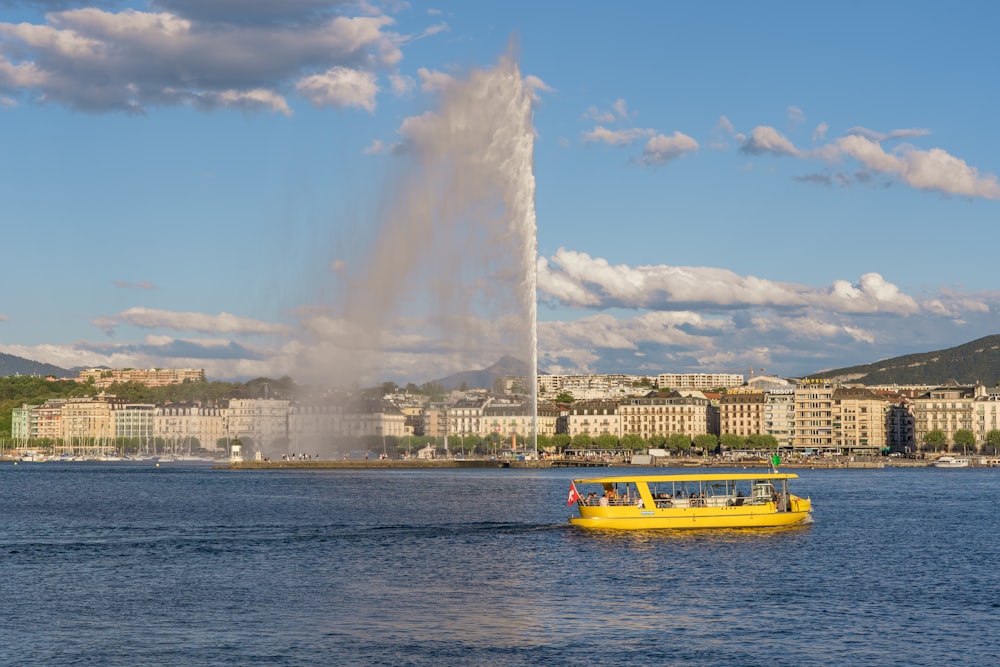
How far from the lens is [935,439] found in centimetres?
17150

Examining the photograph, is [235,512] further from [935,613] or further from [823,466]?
[823,466]

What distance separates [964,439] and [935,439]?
3589 millimetres

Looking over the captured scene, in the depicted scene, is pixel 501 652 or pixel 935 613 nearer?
pixel 501 652

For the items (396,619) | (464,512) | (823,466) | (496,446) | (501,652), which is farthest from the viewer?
(496,446)

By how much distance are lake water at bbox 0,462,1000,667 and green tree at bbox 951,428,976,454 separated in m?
116

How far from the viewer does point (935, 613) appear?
3105 cm

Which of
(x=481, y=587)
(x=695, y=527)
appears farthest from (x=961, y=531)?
(x=481, y=587)

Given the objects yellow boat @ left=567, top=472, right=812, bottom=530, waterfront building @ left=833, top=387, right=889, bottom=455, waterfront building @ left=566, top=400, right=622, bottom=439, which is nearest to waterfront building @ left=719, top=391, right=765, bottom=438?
waterfront building @ left=833, top=387, right=889, bottom=455

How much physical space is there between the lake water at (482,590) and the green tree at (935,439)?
11609 centimetres

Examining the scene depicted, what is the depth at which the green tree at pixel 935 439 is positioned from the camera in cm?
17188

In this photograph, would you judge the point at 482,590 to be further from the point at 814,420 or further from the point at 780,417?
the point at 780,417

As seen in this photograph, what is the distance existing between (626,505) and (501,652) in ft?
83.0

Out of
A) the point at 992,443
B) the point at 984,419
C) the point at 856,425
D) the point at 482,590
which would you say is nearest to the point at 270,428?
the point at 856,425

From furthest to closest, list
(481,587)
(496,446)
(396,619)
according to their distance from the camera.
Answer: (496,446)
(481,587)
(396,619)
